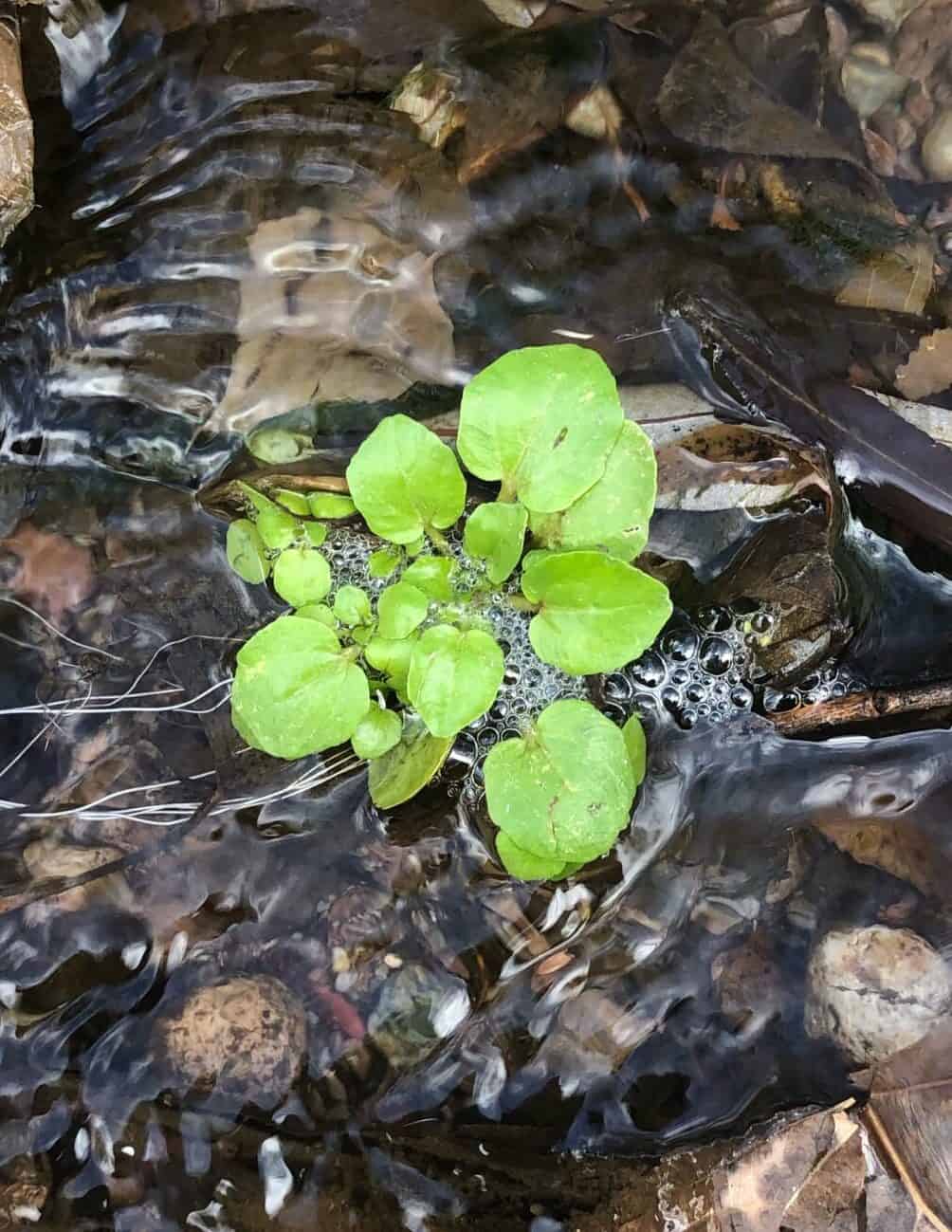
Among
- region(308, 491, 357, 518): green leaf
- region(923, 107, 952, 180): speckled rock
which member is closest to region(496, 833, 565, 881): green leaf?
region(308, 491, 357, 518): green leaf

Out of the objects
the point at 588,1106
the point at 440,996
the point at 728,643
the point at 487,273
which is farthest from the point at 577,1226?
the point at 487,273

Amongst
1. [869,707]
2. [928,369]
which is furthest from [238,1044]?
[928,369]

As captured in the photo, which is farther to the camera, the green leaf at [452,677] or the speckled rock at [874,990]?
the speckled rock at [874,990]

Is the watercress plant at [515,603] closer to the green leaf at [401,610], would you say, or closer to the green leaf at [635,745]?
the green leaf at [401,610]

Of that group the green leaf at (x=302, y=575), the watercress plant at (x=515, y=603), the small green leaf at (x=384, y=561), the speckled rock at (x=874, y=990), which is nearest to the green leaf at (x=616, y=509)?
the watercress plant at (x=515, y=603)

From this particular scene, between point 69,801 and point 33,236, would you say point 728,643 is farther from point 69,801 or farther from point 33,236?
point 33,236

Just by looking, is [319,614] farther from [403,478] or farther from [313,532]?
[403,478]
